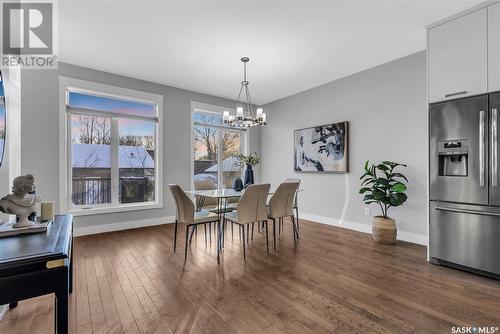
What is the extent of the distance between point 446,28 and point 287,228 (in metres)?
3.50

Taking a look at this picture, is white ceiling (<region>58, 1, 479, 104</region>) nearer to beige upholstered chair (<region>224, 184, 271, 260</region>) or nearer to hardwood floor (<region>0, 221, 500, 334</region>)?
beige upholstered chair (<region>224, 184, 271, 260</region>)

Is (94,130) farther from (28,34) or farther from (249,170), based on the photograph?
(249,170)

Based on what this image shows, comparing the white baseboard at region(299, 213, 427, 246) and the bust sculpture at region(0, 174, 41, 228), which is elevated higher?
the bust sculpture at region(0, 174, 41, 228)

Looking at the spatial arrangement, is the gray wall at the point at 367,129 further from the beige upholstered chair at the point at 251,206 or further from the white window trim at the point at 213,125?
the beige upholstered chair at the point at 251,206

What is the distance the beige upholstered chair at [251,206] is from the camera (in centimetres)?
288

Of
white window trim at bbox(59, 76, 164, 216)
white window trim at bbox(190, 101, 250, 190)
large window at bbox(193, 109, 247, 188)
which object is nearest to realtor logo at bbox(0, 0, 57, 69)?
white window trim at bbox(59, 76, 164, 216)

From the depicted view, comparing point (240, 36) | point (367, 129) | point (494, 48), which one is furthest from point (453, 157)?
point (240, 36)

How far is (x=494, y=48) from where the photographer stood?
2.35 m

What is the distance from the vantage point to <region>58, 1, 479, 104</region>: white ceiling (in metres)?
2.50

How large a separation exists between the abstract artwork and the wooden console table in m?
4.18

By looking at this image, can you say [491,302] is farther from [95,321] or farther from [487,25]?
[95,321]

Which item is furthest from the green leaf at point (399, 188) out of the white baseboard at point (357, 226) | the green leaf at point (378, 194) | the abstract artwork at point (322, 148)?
the abstract artwork at point (322, 148)

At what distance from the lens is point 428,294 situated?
82.2 inches

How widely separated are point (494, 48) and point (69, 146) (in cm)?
560
